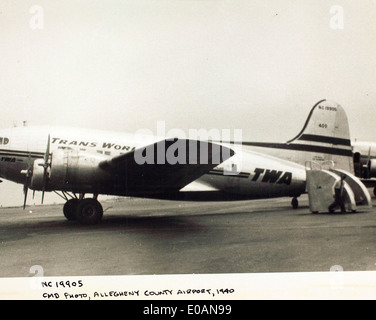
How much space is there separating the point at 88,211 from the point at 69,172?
1150 millimetres

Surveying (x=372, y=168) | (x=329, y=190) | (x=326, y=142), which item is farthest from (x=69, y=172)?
(x=372, y=168)

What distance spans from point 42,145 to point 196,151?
391 cm

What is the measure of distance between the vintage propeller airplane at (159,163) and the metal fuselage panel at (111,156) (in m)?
0.02

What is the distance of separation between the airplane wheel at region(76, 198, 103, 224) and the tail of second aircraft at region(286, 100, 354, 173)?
5.88m

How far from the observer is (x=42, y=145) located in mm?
8523

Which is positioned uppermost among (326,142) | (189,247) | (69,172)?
(326,142)

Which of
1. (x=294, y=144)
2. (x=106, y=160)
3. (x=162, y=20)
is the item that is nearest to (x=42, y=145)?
(x=106, y=160)

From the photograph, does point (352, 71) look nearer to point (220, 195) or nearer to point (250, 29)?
point (250, 29)

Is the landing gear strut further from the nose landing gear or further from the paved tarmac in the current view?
the paved tarmac

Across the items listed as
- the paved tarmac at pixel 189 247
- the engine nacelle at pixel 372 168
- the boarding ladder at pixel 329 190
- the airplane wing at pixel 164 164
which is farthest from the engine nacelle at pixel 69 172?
the engine nacelle at pixel 372 168

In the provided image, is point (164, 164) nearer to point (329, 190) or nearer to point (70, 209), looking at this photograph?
point (70, 209)

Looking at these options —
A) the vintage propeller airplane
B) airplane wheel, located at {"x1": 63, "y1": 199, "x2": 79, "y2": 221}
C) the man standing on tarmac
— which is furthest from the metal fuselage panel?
the man standing on tarmac

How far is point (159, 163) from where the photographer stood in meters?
7.40
